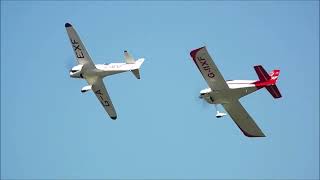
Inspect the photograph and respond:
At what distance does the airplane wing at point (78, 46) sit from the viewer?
246 ft

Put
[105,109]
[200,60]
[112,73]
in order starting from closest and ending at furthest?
[200,60]
[112,73]
[105,109]

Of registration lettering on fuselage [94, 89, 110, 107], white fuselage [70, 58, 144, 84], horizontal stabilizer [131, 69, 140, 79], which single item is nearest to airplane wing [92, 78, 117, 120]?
registration lettering on fuselage [94, 89, 110, 107]

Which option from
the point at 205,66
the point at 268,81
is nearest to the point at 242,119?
the point at 268,81

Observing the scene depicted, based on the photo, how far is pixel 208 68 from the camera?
227ft

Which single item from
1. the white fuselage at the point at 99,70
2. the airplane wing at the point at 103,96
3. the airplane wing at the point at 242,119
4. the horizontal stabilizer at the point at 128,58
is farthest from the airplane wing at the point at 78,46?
the airplane wing at the point at 242,119

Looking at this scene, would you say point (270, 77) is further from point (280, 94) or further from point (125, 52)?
point (125, 52)

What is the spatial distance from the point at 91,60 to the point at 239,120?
14356mm

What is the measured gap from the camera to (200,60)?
6919 centimetres

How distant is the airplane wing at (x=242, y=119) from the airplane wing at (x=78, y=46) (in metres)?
13.0

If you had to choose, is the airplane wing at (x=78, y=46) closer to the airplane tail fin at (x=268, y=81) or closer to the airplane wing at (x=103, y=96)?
the airplane wing at (x=103, y=96)

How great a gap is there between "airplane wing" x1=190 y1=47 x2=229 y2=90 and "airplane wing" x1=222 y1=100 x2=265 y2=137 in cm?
317

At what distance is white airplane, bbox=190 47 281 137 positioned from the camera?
69.1 meters

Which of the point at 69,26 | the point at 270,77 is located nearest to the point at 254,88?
the point at 270,77

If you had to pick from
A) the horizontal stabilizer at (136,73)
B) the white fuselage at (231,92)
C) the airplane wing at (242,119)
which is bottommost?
the airplane wing at (242,119)
